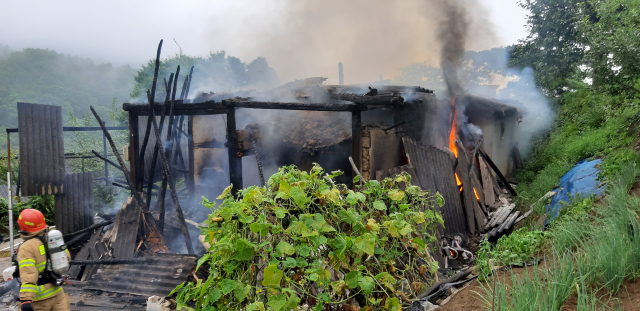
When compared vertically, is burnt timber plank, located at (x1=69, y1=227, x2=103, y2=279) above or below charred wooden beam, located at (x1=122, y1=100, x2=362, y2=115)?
below

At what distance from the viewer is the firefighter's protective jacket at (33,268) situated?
404cm

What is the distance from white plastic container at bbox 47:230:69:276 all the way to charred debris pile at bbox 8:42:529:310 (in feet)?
4.69

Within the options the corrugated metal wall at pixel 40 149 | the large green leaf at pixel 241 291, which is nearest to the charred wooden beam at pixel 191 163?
the corrugated metal wall at pixel 40 149

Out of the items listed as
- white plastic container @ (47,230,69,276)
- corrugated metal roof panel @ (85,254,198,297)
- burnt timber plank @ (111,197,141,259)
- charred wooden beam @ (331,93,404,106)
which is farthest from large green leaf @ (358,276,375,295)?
burnt timber plank @ (111,197,141,259)

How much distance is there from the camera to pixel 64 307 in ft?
14.8

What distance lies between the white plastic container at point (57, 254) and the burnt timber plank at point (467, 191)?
324 inches

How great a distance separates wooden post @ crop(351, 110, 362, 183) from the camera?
7293mm

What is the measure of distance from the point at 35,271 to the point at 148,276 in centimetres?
192

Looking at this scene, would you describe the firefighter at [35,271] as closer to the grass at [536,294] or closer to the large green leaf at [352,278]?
the large green leaf at [352,278]

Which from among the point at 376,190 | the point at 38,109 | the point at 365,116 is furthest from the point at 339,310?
the point at 38,109

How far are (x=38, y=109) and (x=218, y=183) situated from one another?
16.2 ft

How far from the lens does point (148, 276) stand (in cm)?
583

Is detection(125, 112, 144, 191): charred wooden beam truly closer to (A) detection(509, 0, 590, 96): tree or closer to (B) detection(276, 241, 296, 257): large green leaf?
(B) detection(276, 241, 296, 257): large green leaf

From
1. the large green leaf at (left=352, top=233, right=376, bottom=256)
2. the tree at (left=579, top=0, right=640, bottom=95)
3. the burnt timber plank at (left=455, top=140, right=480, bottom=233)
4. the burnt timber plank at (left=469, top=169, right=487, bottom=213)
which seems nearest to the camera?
the large green leaf at (left=352, top=233, right=376, bottom=256)
